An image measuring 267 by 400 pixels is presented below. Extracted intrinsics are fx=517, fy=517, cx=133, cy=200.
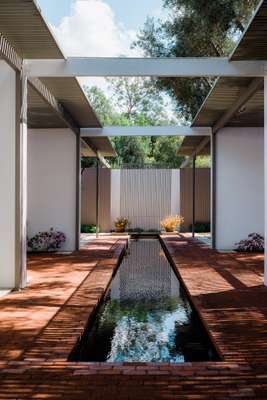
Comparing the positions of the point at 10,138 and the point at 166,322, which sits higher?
the point at 10,138

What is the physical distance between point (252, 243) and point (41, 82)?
6458 mm

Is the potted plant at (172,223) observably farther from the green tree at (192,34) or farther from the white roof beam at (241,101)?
the white roof beam at (241,101)

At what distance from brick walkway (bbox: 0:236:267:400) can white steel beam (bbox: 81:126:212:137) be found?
546cm

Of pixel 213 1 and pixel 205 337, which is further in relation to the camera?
pixel 213 1

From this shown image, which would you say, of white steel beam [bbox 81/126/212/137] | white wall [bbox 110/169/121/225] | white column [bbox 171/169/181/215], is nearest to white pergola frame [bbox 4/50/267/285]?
white steel beam [bbox 81/126/212/137]

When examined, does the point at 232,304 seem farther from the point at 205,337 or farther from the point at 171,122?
the point at 171,122

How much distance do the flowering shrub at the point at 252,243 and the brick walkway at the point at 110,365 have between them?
3689 mm

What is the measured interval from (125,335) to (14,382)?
1808mm

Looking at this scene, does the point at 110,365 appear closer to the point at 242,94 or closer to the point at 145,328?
the point at 145,328

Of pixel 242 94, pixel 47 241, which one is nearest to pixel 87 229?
pixel 47 241

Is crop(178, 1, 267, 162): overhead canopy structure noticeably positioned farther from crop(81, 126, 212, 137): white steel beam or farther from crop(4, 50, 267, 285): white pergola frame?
crop(81, 126, 212, 137): white steel beam

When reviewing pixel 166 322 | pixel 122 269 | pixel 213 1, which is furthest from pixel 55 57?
pixel 213 1

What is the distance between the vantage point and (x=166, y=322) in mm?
5520

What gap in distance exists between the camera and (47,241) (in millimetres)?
12172
